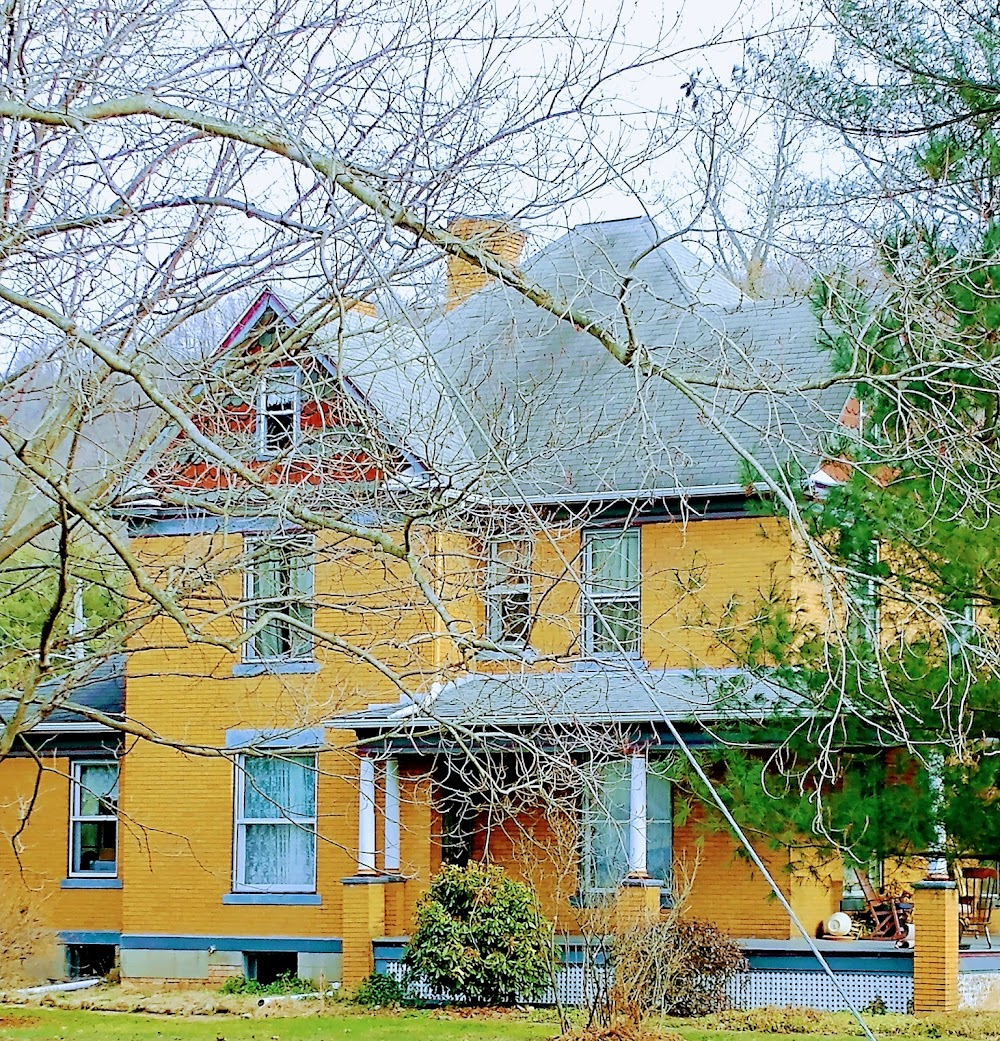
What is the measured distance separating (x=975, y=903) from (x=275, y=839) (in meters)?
8.53

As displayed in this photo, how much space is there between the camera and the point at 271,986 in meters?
21.1

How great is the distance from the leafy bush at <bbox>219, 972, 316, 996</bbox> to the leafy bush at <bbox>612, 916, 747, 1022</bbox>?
4728 mm

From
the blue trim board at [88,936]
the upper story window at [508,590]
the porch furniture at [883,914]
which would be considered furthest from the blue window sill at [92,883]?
the upper story window at [508,590]

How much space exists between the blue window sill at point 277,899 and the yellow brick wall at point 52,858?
6.57 ft

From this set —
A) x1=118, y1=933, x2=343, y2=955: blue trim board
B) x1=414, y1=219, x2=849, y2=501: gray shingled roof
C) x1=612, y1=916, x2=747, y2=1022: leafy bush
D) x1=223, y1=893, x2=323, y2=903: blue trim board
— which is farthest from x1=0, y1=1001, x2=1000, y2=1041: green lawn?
x1=414, y1=219, x2=849, y2=501: gray shingled roof

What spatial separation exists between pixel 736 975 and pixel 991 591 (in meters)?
7.48

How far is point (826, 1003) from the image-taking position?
18.6 meters

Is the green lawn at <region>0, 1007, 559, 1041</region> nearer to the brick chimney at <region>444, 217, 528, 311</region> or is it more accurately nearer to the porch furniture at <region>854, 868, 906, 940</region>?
the porch furniture at <region>854, 868, 906, 940</region>

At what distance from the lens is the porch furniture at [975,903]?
20.3 meters

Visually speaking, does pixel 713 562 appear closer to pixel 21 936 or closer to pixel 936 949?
pixel 936 949

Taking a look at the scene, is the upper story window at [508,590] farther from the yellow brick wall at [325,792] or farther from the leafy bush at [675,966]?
the yellow brick wall at [325,792]

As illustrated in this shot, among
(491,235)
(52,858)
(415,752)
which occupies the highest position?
(491,235)

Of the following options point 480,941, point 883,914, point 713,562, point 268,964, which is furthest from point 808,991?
point 268,964

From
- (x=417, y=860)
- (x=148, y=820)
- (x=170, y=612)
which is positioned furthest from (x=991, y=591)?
(x=148, y=820)
